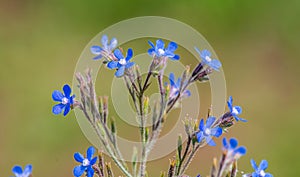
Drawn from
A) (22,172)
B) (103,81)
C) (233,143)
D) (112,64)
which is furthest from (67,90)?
(103,81)

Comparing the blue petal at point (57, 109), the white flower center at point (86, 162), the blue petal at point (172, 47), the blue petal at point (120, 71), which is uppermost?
the blue petal at point (172, 47)

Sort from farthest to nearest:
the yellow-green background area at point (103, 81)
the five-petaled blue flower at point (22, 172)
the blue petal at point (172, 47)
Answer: the yellow-green background area at point (103, 81) < the blue petal at point (172, 47) < the five-petaled blue flower at point (22, 172)

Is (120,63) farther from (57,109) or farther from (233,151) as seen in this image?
(233,151)

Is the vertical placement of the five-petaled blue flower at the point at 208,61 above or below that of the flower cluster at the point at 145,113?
above

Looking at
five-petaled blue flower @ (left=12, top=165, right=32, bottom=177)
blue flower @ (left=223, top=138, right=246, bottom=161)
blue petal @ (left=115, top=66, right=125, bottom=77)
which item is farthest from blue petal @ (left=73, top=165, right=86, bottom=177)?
blue flower @ (left=223, top=138, right=246, bottom=161)

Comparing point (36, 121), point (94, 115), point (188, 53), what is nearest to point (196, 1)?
point (188, 53)

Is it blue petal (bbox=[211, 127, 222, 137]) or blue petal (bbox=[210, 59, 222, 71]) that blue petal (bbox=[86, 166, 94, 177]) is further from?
blue petal (bbox=[210, 59, 222, 71])

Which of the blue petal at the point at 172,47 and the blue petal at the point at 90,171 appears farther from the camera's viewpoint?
the blue petal at the point at 172,47

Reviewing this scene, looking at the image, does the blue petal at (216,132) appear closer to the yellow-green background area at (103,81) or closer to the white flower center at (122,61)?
the white flower center at (122,61)

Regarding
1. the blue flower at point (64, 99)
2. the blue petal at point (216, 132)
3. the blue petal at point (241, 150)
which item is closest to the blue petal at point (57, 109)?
the blue flower at point (64, 99)

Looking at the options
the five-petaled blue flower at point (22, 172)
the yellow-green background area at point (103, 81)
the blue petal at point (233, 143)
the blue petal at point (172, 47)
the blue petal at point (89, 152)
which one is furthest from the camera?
the yellow-green background area at point (103, 81)

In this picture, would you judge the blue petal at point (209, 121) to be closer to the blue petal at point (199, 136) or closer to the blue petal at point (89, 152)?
the blue petal at point (199, 136)
